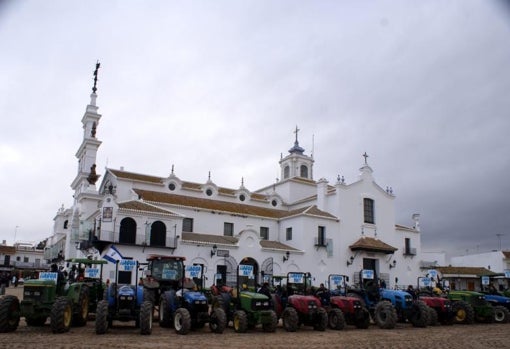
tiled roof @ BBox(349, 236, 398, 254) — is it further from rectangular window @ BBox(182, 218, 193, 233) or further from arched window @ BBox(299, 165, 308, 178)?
rectangular window @ BBox(182, 218, 193, 233)

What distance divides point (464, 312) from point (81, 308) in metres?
13.8

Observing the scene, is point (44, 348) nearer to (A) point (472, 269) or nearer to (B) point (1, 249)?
(A) point (472, 269)

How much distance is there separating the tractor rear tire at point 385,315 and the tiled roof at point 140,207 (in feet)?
57.7

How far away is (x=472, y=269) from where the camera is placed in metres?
51.8

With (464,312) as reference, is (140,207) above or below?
above

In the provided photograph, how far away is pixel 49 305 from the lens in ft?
42.7

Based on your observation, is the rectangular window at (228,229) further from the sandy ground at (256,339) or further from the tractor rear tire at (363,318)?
the tractor rear tire at (363,318)

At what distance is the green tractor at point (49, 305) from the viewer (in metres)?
12.2

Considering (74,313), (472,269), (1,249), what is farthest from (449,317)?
(1,249)

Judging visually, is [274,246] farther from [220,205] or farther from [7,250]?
[7,250]

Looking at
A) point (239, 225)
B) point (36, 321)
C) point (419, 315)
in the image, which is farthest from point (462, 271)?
point (36, 321)

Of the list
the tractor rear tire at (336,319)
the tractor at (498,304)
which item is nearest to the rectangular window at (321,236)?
the tractor at (498,304)

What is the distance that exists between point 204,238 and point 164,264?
16.2 m

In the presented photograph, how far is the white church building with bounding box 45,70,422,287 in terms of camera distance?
97.8 feet
